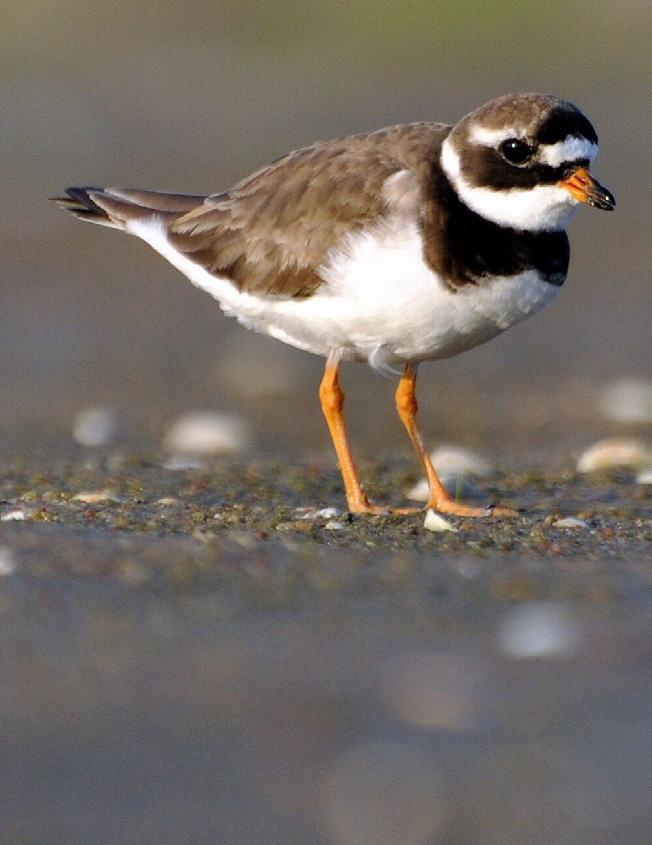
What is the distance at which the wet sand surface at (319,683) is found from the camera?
3.18 meters

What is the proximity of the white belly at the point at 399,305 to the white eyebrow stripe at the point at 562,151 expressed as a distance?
37 centimetres

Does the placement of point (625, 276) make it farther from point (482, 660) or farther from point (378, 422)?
point (482, 660)

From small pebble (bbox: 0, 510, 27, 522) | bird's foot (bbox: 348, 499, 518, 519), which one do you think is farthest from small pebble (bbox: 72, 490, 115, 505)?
bird's foot (bbox: 348, 499, 518, 519)

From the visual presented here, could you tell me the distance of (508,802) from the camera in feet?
10.5

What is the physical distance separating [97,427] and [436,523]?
2728 mm

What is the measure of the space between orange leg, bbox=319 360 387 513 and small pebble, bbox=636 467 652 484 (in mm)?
1041

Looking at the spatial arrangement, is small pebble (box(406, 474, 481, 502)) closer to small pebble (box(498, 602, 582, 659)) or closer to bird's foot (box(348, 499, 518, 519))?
bird's foot (box(348, 499, 518, 519))

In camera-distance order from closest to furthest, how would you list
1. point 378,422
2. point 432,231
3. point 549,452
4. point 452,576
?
point 452,576
point 432,231
point 549,452
point 378,422

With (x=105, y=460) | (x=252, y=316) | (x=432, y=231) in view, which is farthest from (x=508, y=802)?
(x=105, y=460)

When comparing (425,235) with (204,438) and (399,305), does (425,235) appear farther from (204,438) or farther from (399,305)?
(204,438)

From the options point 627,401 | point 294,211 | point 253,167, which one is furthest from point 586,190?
point 253,167

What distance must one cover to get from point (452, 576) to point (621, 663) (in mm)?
676

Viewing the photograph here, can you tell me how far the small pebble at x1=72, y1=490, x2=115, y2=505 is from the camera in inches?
207

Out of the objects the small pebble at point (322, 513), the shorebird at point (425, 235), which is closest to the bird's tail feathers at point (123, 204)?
the shorebird at point (425, 235)
